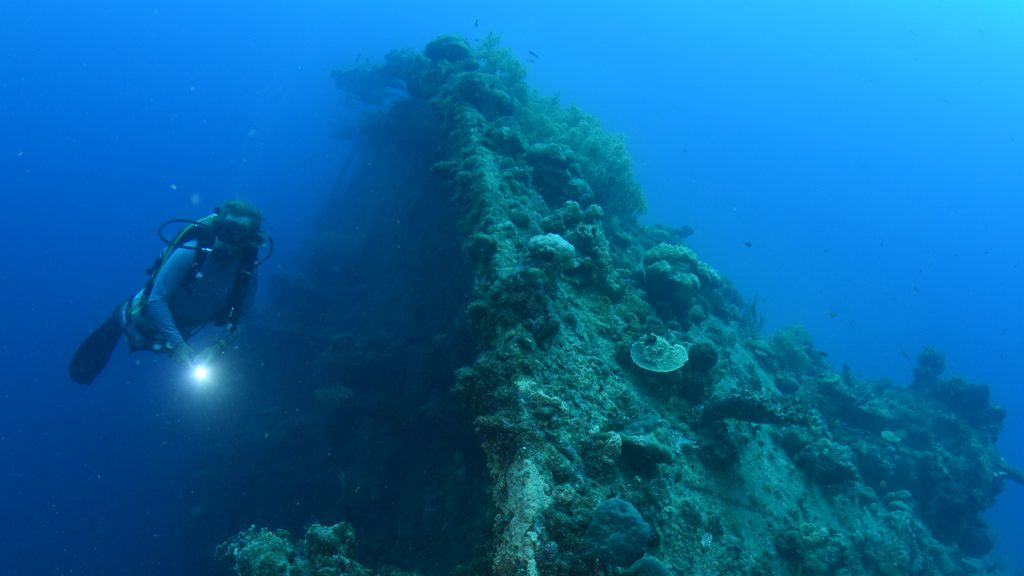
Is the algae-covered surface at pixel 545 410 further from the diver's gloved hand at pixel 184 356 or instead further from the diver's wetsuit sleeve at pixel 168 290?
the diver's wetsuit sleeve at pixel 168 290

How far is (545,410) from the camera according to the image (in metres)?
4.36

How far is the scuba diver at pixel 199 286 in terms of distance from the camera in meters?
6.91

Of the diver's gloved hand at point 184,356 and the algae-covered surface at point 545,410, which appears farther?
the diver's gloved hand at point 184,356

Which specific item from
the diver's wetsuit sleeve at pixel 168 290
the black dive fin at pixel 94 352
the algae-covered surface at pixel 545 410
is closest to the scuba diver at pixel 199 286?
the diver's wetsuit sleeve at pixel 168 290

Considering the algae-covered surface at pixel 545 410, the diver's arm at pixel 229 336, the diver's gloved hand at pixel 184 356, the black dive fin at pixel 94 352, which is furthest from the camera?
the black dive fin at pixel 94 352

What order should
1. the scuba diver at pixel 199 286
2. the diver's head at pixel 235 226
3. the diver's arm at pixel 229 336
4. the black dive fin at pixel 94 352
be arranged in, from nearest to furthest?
the scuba diver at pixel 199 286 < the diver's arm at pixel 229 336 < the diver's head at pixel 235 226 < the black dive fin at pixel 94 352

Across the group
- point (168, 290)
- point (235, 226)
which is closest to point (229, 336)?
point (168, 290)

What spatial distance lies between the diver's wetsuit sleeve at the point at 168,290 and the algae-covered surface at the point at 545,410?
12.6 feet

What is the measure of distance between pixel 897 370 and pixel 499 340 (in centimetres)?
7205

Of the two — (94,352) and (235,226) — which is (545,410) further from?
(94,352)

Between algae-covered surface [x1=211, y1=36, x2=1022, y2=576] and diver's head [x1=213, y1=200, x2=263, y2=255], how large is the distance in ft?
11.0

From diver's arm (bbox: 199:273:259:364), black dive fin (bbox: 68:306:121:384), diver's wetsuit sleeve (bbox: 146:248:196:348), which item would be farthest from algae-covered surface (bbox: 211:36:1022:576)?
black dive fin (bbox: 68:306:121:384)

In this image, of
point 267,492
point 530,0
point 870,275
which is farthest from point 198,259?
point 530,0

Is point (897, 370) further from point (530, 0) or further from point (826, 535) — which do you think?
point (530, 0)
